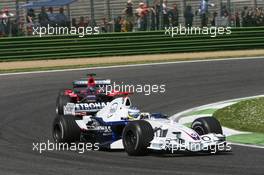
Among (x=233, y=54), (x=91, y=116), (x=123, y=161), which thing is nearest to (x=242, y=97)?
(x=91, y=116)

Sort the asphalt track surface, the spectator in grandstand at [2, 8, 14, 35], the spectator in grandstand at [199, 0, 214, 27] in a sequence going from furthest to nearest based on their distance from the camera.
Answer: the spectator in grandstand at [199, 0, 214, 27] → the spectator in grandstand at [2, 8, 14, 35] → the asphalt track surface

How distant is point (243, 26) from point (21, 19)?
923cm

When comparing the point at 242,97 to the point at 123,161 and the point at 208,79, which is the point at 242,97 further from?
the point at 123,161

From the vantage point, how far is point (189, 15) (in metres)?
31.0

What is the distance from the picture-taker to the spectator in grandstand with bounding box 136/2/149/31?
3070 cm

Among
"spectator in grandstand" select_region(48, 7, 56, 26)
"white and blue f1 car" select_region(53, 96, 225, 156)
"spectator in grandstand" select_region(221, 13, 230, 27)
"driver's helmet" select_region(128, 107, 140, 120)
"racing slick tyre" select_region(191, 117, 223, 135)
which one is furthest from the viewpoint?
"spectator in grandstand" select_region(221, 13, 230, 27)

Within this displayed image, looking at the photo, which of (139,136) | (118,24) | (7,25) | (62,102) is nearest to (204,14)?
(118,24)

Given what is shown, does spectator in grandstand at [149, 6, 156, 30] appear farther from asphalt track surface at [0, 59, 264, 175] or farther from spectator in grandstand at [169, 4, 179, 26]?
asphalt track surface at [0, 59, 264, 175]

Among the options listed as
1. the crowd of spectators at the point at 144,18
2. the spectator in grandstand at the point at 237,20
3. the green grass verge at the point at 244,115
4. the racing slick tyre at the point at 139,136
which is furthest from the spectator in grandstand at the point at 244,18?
the racing slick tyre at the point at 139,136

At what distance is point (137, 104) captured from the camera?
64.1 ft

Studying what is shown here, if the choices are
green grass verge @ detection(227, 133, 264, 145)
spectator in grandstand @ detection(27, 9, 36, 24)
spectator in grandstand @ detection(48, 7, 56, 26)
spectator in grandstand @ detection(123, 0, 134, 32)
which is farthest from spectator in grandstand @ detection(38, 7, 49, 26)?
green grass verge @ detection(227, 133, 264, 145)

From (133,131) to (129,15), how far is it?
1871cm

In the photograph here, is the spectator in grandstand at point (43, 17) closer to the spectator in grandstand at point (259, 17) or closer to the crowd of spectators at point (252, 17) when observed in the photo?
the crowd of spectators at point (252, 17)

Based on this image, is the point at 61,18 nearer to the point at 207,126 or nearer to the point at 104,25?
the point at 104,25
